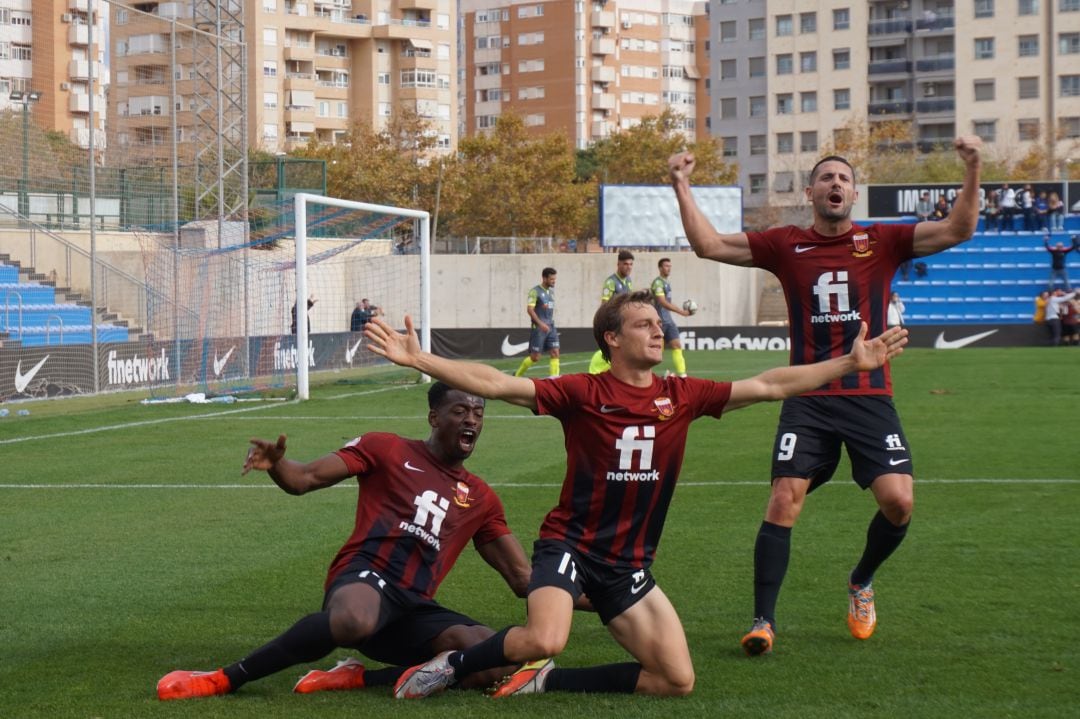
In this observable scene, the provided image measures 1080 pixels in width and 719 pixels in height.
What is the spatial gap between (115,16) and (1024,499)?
72.2 ft

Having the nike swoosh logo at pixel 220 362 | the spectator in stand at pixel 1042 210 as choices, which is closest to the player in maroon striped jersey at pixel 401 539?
the nike swoosh logo at pixel 220 362

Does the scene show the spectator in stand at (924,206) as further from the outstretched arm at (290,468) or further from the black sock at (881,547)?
the outstretched arm at (290,468)

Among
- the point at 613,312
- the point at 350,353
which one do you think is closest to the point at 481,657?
the point at 613,312

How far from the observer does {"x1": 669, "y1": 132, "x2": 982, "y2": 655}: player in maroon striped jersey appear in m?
6.69

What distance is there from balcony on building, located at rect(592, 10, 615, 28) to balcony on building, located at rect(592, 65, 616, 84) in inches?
142

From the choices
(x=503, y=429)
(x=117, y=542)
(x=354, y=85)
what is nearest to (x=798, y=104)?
(x=354, y=85)

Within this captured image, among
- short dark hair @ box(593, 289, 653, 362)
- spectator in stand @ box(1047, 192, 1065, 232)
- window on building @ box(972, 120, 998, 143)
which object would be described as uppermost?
window on building @ box(972, 120, 998, 143)

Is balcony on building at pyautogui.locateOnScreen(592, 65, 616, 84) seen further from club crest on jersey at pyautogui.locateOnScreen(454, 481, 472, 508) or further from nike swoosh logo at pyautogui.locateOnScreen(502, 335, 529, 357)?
club crest on jersey at pyautogui.locateOnScreen(454, 481, 472, 508)

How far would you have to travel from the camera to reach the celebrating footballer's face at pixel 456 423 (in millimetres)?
5996

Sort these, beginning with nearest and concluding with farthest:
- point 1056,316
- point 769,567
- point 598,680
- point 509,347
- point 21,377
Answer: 1. point 598,680
2. point 769,567
3. point 21,377
4. point 509,347
5. point 1056,316

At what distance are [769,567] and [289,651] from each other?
2.26m

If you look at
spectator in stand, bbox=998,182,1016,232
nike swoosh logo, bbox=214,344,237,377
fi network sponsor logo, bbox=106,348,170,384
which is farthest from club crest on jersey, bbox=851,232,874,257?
spectator in stand, bbox=998,182,1016,232

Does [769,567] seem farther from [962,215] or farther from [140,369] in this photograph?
[140,369]

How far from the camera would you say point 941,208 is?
45250 millimetres
